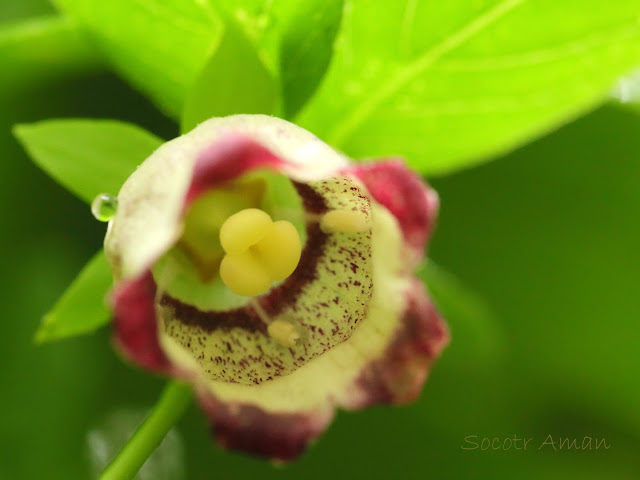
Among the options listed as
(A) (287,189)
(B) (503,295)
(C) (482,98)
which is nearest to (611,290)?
(B) (503,295)

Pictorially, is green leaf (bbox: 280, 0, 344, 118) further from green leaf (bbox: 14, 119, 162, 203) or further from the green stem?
the green stem

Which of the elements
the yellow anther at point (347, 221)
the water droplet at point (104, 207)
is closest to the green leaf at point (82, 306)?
the water droplet at point (104, 207)

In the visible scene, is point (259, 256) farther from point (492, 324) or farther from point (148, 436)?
point (492, 324)

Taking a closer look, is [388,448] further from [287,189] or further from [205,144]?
[205,144]

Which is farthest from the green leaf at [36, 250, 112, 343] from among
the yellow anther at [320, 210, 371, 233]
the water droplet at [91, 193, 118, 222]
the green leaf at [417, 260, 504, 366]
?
the green leaf at [417, 260, 504, 366]

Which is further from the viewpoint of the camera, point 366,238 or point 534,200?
point 534,200

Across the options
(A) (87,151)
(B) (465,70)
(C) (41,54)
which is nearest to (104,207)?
(A) (87,151)
